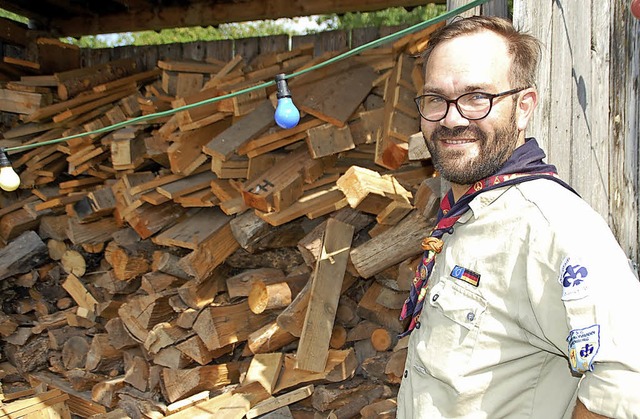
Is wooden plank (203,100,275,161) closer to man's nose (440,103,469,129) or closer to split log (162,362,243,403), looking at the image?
split log (162,362,243,403)

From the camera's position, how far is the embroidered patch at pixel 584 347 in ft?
3.98

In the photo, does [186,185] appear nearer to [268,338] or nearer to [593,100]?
[268,338]

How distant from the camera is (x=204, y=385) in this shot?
4.50 meters

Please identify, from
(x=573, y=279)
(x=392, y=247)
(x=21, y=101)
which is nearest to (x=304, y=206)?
(x=392, y=247)

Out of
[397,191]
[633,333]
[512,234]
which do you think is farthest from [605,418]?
[397,191]

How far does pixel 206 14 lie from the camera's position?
644cm

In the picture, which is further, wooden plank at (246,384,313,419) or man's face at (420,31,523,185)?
wooden plank at (246,384,313,419)

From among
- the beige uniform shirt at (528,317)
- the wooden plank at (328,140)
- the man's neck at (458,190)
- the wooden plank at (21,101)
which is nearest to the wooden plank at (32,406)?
the wooden plank at (328,140)

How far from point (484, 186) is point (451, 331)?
0.38m

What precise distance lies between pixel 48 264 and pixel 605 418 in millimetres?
5821

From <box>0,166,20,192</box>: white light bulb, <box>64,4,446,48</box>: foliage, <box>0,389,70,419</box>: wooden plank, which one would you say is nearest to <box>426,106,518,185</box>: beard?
<box>0,166,20,192</box>: white light bulb

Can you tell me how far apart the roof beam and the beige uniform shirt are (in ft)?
14.4

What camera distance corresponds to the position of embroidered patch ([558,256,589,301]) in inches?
48.6

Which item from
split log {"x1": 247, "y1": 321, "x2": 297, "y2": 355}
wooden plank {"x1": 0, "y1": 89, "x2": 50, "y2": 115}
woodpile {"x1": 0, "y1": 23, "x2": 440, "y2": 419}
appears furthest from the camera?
wooden plank {"x1": 0, "y1": 89, "x2": 50, "y2": 115}
